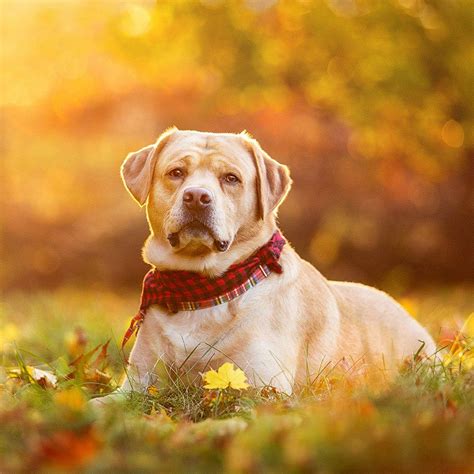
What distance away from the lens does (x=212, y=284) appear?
4.20m

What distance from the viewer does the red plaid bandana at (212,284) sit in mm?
4176

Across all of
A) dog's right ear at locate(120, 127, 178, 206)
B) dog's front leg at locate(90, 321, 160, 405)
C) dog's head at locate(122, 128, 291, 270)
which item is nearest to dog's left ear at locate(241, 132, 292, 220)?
dog's head at locate(122, 128, 291, 270)

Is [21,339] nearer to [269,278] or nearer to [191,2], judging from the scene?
[269,278]

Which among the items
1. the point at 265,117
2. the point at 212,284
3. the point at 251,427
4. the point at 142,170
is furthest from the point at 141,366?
the point at 265,117

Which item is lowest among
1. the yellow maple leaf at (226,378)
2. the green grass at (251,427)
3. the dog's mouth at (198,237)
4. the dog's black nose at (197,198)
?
the yellow maple leaf at (226,378)

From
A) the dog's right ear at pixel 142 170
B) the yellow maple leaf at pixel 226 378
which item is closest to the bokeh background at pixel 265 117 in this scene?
the dog's right ear at pixel 142 170

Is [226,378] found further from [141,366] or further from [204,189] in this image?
[204,189]

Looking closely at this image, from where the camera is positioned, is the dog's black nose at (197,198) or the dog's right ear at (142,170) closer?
the dog's black nose at (197,198)

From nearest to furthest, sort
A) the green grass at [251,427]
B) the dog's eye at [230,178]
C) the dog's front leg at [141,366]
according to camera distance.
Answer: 1. the green grass at [251,427]
2. the dog's front leg at [141,366]
3. the dog's eye at [230,178]

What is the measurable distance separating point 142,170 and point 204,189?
588mm

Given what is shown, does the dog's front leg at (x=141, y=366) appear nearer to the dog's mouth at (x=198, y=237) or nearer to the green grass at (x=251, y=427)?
the green grass at (x=251, y=427)

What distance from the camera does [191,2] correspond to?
11852 mm

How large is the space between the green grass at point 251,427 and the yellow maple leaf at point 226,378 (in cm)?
6

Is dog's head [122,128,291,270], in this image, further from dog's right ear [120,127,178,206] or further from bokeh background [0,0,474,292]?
bokeh background [0,0,474,292]
